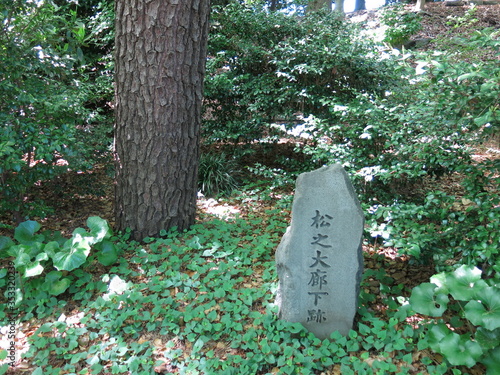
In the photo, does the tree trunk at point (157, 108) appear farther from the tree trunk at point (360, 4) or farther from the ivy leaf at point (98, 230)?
the tree trunk at point (360, 4)

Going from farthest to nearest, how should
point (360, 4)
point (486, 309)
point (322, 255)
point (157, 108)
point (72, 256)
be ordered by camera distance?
point (360, 4)
point (157, 108)
point (72, 256)
point (322, 255)
point (486, 309)

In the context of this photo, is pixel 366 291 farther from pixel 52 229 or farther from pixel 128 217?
pixel 52 229

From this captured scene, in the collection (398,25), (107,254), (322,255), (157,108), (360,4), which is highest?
(360,4)

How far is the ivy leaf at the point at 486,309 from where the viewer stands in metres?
2.00

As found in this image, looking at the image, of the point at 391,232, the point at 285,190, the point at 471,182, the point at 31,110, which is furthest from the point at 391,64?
the point at 31,110

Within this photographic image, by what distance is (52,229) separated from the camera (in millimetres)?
3908

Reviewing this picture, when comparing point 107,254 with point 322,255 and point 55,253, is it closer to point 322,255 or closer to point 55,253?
point 55,253

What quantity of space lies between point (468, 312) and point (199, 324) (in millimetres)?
1702

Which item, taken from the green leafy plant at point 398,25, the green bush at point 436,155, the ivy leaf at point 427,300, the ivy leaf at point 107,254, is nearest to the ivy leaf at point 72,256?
the ivy leaf at point 107,254

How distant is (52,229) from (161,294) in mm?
1791

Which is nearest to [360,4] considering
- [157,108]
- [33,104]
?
[157,108]

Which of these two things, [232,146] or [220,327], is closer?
[220,327]

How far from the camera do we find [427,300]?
232cm

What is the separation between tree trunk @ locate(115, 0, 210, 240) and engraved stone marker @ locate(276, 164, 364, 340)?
1.53 m
